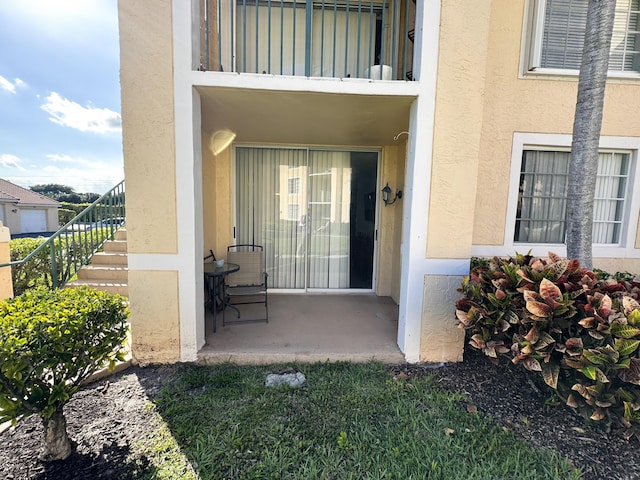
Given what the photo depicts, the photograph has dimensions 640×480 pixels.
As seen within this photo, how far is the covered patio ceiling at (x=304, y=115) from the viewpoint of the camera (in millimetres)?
3074

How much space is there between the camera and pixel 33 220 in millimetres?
25094

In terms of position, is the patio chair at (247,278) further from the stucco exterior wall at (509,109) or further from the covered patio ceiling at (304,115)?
the stucco exterior wall at (509,109)

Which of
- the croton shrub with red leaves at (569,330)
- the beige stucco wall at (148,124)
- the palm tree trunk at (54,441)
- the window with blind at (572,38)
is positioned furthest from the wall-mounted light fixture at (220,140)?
the window with blind at (572,38)

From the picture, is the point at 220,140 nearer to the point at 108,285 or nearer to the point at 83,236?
the point at 108,285

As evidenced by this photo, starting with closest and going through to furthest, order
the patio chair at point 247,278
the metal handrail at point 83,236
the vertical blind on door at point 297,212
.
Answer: the patio chair at point 247,278 < the metal handrail at point 83,236 < the vertical blind on door at point 297,212

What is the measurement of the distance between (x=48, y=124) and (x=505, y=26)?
41.3m

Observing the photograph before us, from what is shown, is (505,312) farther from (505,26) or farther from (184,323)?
(505,26)

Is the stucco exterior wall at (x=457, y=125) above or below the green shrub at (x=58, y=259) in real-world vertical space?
above

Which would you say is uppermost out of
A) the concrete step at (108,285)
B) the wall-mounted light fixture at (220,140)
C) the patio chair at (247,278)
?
the wall-mounted light fixture at (220,140)

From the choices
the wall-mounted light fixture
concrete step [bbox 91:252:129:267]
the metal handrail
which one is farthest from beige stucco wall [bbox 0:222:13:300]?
the wall-mounted light fixture

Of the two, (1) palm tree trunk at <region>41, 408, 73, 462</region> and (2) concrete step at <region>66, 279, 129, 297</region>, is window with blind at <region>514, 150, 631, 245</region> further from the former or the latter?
(2) concrete step at <region>66, 279, 129, 297</region>

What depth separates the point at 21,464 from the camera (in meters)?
1.94

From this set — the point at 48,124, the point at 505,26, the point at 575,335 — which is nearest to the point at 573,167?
the point at 575,335

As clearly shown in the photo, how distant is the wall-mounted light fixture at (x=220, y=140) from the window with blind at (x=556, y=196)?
4.11m
